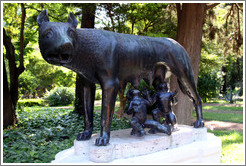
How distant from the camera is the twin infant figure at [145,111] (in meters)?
3.26

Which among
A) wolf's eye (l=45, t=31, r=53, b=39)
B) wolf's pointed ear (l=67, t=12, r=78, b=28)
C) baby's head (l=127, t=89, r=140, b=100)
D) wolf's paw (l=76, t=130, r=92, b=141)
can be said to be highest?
wolf's pointed ear (l=67, t=12, r=78, b=28)

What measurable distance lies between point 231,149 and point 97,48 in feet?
14.6

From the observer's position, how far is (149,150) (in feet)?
10.2

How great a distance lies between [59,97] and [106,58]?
17.0 meters

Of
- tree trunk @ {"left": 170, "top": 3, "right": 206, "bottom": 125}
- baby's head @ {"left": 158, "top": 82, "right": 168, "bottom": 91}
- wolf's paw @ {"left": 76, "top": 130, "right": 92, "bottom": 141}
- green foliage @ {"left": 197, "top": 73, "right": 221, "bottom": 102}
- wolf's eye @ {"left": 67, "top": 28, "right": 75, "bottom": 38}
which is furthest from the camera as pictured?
green foliage @ {"left": 197, "top": 73, "right": 221, "bottom": 102}

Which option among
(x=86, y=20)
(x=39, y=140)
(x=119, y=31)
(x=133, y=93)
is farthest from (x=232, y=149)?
(x=86, y=20)

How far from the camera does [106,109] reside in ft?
9.67

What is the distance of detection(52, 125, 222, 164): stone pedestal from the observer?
286cm

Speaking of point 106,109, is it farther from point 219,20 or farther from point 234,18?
point 219,20

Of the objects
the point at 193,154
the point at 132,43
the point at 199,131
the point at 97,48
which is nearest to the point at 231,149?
the point at 199,131

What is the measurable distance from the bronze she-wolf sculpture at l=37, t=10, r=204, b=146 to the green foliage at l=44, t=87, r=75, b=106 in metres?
16.2

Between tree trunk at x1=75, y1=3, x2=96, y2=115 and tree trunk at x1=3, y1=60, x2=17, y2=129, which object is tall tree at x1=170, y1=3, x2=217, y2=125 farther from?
tree trunk at x1=3, y1=60, x2=17, y2=129

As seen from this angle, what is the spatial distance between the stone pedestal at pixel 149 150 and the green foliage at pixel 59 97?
16.2 m

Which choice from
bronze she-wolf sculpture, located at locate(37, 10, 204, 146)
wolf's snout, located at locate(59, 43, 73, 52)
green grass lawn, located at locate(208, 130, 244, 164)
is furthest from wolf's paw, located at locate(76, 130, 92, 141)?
green grass lawn, located at locate(208, 130, 244, 164)
